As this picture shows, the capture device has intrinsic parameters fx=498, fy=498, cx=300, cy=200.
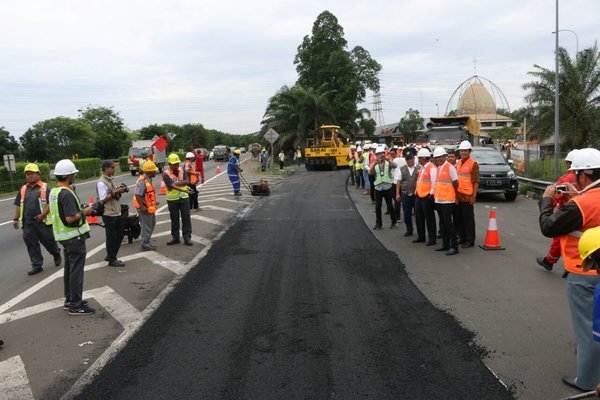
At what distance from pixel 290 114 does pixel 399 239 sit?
33.8m

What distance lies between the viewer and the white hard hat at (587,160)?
3.72 m

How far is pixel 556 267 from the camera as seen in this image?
24.7ft

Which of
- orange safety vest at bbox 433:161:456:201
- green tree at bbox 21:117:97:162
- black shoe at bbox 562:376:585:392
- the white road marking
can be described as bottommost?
black shoe at bbox 562:376:585:392

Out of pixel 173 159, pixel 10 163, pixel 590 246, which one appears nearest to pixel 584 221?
pixel 590 246

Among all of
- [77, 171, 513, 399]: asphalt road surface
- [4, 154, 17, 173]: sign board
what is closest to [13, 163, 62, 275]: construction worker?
[77, 171, 513, 399]: asphalt road surface

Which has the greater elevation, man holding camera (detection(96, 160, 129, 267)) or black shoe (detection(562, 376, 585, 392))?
man holding camera (detection(96, 160, 129, 267))

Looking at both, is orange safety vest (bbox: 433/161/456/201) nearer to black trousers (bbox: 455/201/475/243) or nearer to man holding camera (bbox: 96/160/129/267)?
black trousers (bbox: 455/201/475/243)

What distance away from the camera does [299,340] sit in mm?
4914

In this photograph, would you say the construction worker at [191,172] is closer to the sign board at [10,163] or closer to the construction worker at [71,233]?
the construction worker at [71,233]

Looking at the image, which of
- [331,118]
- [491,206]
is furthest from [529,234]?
[331,118]

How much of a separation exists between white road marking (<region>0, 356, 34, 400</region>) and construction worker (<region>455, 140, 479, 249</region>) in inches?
283

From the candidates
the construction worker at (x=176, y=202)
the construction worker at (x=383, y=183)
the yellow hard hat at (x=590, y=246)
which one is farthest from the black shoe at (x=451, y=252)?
the yellow hard hat at (x=590, y=246)

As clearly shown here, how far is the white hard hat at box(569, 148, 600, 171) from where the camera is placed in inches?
146

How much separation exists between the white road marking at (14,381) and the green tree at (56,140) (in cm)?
5687
